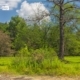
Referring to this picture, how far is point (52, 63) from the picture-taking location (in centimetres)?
1909

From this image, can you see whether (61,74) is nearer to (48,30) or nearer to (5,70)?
(5,70)

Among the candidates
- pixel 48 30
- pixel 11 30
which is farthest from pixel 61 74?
pixel 11 30

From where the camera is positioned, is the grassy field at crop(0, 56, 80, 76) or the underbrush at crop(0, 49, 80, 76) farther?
the underbrush at crop(0, 49, 80, 76)

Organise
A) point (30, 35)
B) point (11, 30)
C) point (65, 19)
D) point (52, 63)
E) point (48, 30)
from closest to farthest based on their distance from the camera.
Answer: point (52, 63)
point (65, 19)
point (48, 30)
point (30, 35)
point (11, 30)

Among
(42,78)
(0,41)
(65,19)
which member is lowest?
(42,78)

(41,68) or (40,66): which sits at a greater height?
(40,66)

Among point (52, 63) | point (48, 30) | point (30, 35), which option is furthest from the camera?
point (30, 35)

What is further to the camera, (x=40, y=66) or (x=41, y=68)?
(x=40, y=66)

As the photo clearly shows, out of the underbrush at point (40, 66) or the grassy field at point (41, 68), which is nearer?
the grassy field at point (41, 68)

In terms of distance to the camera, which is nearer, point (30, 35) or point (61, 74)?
point (61, 74)

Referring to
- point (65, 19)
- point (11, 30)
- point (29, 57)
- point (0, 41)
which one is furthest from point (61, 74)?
point (11, 30)

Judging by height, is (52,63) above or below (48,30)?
below

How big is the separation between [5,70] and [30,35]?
36.5m

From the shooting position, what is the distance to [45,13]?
26.2m
